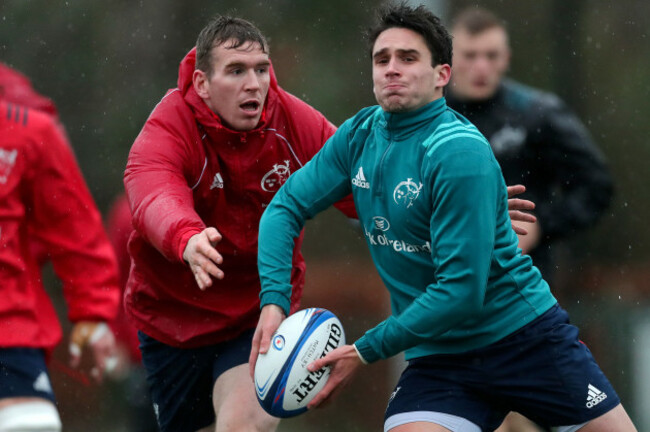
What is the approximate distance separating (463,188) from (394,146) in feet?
1.38

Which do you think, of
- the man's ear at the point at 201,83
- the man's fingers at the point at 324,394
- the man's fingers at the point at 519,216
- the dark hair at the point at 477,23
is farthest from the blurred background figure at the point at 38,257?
the dark hair at the point at 477,23

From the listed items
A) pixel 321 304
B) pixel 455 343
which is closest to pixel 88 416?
pixel 321 304

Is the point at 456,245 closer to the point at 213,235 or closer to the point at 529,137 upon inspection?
the point at 213,235

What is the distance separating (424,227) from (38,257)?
1.91 m

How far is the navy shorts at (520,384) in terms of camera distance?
468 cm

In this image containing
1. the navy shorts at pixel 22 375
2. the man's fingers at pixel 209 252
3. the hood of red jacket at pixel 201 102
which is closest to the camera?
the man's fingers at pixel 209 252

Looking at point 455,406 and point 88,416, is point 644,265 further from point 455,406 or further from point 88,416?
point 455,406

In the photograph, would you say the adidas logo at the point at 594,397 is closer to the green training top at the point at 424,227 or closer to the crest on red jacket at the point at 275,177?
the green training top at the point at 424,227

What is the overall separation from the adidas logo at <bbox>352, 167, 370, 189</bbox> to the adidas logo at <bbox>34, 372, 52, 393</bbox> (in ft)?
5.06

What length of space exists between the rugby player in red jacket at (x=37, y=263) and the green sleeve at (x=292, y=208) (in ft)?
2.88

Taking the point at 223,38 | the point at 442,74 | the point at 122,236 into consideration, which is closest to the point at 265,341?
the point at 442,74

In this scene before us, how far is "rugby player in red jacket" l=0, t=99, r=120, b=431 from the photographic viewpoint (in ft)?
16.8

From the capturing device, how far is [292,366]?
4.78 m

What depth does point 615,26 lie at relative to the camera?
14.8 m
